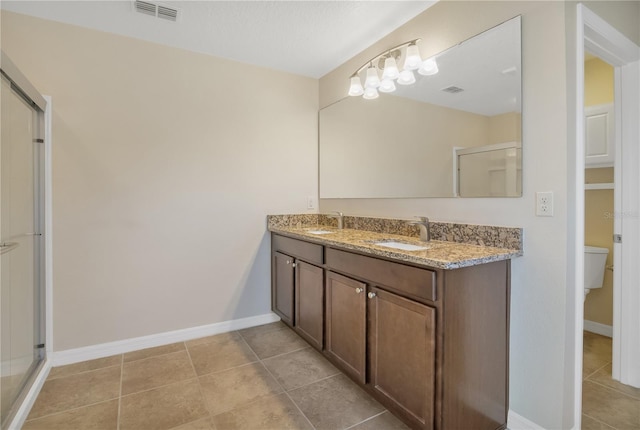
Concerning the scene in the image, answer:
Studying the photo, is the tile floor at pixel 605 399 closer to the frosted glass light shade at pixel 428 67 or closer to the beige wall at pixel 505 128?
the beige wall at pixel 505 128

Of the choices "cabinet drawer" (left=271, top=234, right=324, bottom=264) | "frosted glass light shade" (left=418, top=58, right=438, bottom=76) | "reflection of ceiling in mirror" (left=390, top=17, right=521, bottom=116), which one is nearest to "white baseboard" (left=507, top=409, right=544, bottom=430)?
"cabinet drawer" (left=271, top=234, right=324, bottom=264)

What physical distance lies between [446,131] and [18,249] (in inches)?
100

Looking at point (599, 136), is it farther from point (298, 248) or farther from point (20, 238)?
point (20, 238)

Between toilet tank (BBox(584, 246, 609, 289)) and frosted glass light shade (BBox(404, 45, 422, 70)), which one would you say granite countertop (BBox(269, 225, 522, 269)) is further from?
toilet tank (BBox(584, 246, 609, 289))

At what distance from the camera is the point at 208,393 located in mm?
1896

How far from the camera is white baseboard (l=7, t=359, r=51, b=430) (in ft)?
5.19

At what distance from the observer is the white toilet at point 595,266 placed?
2.61 meters

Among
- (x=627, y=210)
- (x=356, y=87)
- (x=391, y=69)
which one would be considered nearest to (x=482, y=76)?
(x=391, y=69)

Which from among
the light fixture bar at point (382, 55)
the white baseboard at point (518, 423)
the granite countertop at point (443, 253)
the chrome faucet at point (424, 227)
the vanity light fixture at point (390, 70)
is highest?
the light fixture bar at point (382, 55)

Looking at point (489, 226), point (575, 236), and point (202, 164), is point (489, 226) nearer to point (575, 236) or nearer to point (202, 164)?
point (575, 236)

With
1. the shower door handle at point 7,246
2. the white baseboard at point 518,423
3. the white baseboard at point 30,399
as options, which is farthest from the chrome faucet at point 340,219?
the white baseboard at point 30,399

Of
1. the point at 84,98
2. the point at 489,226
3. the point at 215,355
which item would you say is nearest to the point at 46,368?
the point at 215,355

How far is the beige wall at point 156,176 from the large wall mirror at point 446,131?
66cm

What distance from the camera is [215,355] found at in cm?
237
